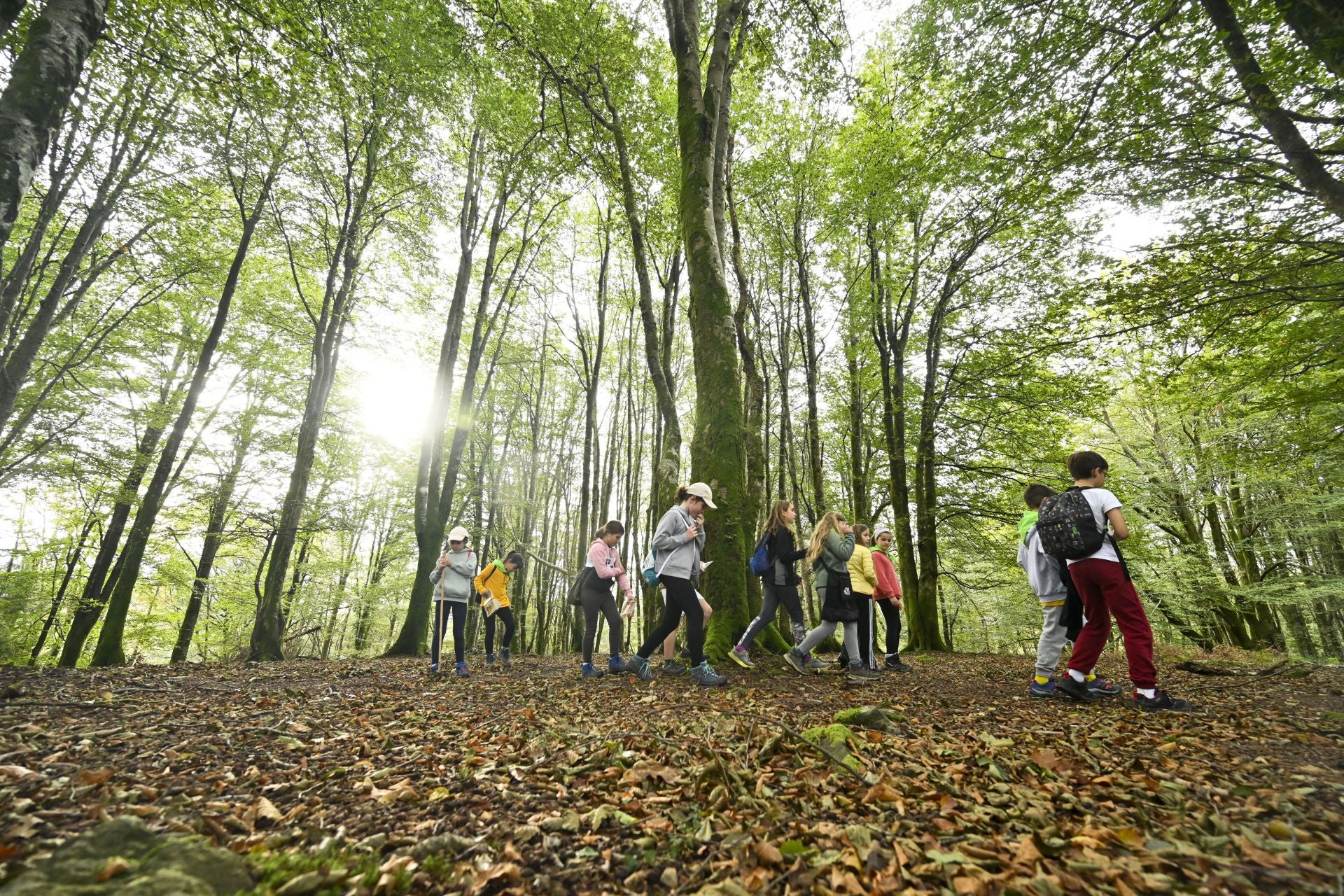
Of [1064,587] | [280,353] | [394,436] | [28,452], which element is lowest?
[1064,587]

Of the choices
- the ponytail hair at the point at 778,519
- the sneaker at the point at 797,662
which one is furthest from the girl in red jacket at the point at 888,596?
the ponytail hair at the point at 778,519

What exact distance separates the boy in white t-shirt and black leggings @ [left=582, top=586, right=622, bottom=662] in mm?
4947

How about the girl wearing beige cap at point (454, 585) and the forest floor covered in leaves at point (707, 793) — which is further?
the girl wearing beige cap at point (454, 585)

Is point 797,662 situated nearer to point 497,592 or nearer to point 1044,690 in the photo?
point 1044,690

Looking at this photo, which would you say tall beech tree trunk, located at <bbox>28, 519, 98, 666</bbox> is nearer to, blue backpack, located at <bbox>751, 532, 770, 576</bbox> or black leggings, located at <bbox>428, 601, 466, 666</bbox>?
black leggings, located at <bbox>428, 601, 466, 666</bbox>

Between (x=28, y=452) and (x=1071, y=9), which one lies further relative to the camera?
(x=28, y=452)

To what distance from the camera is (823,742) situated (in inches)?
127

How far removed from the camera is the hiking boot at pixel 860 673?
6.08 m

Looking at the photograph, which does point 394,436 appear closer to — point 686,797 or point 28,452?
point 28,452

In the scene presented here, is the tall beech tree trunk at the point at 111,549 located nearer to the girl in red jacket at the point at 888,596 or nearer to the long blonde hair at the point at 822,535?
the long blonde hair at the point at 822,535

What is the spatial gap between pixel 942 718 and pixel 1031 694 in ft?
6.32

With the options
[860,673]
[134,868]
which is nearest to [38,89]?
[134,868]

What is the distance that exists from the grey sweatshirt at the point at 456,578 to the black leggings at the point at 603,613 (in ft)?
6.69

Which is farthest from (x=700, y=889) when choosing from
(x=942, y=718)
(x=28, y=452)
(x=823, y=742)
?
(x=28, y=452)
